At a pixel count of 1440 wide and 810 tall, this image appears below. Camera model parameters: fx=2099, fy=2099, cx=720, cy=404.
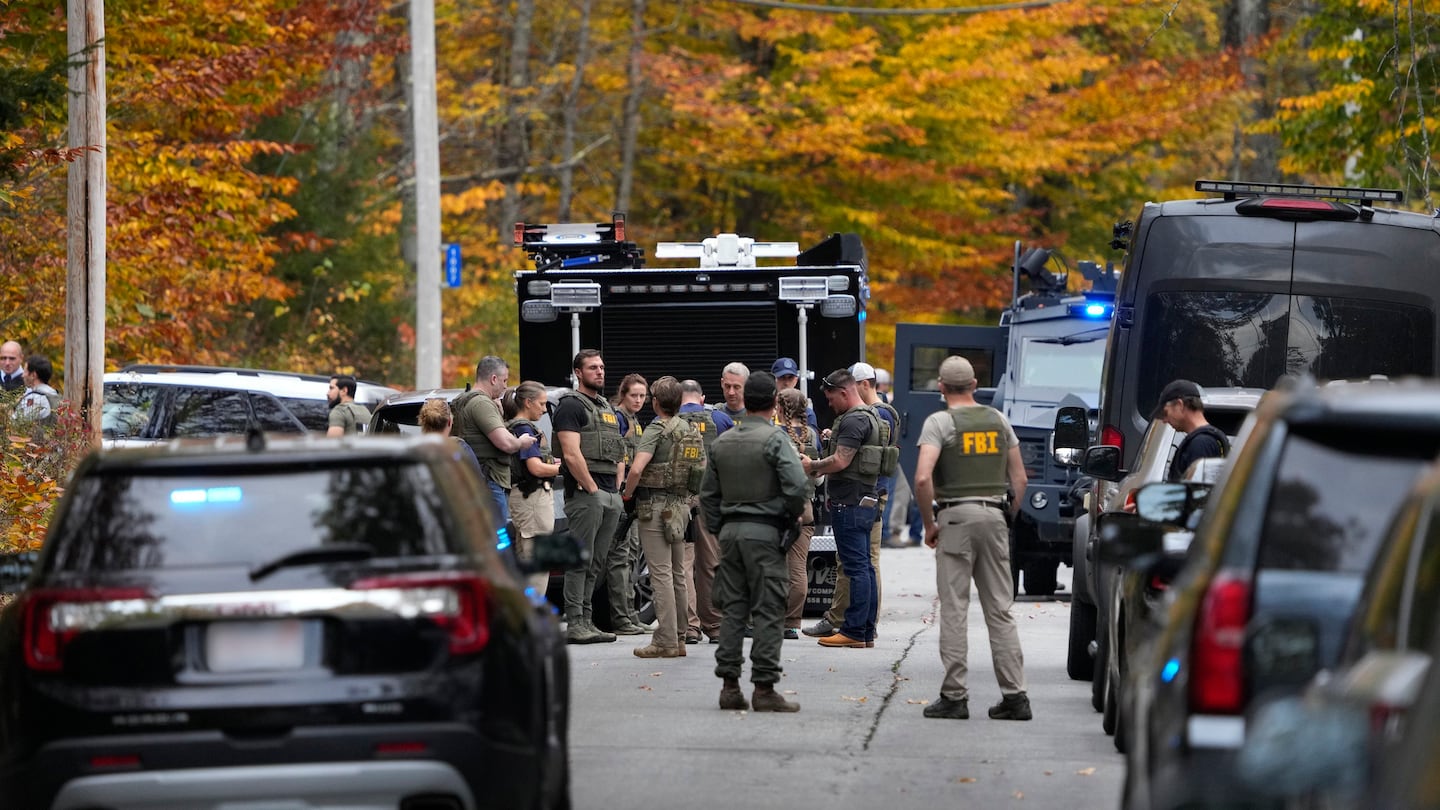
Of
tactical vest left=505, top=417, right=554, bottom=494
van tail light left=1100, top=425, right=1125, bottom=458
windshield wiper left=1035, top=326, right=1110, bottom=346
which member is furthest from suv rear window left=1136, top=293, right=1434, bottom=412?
windshield wiper left=1035, top=326, right=1110, bottom=346

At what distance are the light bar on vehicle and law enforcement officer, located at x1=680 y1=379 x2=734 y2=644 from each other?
3512mm

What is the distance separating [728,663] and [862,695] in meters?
1.15

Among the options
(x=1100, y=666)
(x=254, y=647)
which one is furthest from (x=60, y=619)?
(x=1100, y=666)

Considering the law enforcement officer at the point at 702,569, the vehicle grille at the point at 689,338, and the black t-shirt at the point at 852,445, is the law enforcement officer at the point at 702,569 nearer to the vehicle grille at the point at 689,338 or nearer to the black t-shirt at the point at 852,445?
the black t-shirt at the point at 852,445

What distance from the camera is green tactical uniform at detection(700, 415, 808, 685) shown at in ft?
35.1

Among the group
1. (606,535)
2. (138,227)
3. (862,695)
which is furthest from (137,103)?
(862,695)

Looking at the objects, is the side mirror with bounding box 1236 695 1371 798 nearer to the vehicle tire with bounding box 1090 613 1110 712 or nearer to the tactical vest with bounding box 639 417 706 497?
the vehicle tire with bounding box 1090 613 1110 712

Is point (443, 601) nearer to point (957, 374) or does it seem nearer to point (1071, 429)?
point (957, 374)

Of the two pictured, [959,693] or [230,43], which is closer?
[959,693]

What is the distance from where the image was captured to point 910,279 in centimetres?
3609

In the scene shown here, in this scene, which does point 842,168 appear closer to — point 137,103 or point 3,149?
point 137,103

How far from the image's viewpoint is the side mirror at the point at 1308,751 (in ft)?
11.5

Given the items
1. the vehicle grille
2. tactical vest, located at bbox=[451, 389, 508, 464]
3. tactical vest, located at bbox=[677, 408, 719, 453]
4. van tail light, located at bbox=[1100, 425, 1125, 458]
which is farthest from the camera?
the vehicle grille

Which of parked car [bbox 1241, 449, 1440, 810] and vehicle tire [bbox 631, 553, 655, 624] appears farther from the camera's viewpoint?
vehicle tire [bbox 631, 553, 655, 624]
